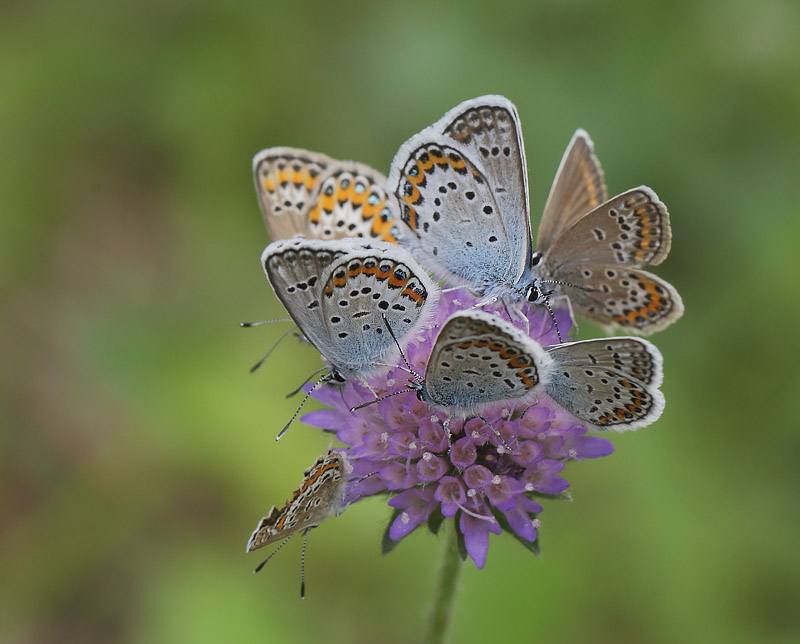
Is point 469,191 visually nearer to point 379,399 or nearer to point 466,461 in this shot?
point 379,399

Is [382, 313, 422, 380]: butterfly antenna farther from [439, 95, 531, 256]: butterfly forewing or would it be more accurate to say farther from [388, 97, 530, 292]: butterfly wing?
[439, 95, 531, 256]: butterfly forewing

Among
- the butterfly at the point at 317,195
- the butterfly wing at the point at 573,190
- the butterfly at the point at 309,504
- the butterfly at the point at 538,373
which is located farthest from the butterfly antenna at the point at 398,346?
the butterfly wing at the point at 573,190

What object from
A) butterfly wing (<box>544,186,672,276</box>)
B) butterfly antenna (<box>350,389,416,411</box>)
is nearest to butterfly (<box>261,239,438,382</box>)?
butterfly antenna (<box>350,389,416,411</box>)

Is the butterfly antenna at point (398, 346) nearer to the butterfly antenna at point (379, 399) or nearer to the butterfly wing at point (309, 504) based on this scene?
the butterfly antenna at point (379, 399)

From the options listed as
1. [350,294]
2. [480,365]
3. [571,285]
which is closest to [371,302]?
[350,294]

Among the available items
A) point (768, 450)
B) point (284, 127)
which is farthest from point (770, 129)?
point (284, 127)

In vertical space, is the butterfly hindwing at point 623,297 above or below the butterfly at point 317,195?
below

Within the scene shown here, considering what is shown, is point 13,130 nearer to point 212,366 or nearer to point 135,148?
point 135,148
